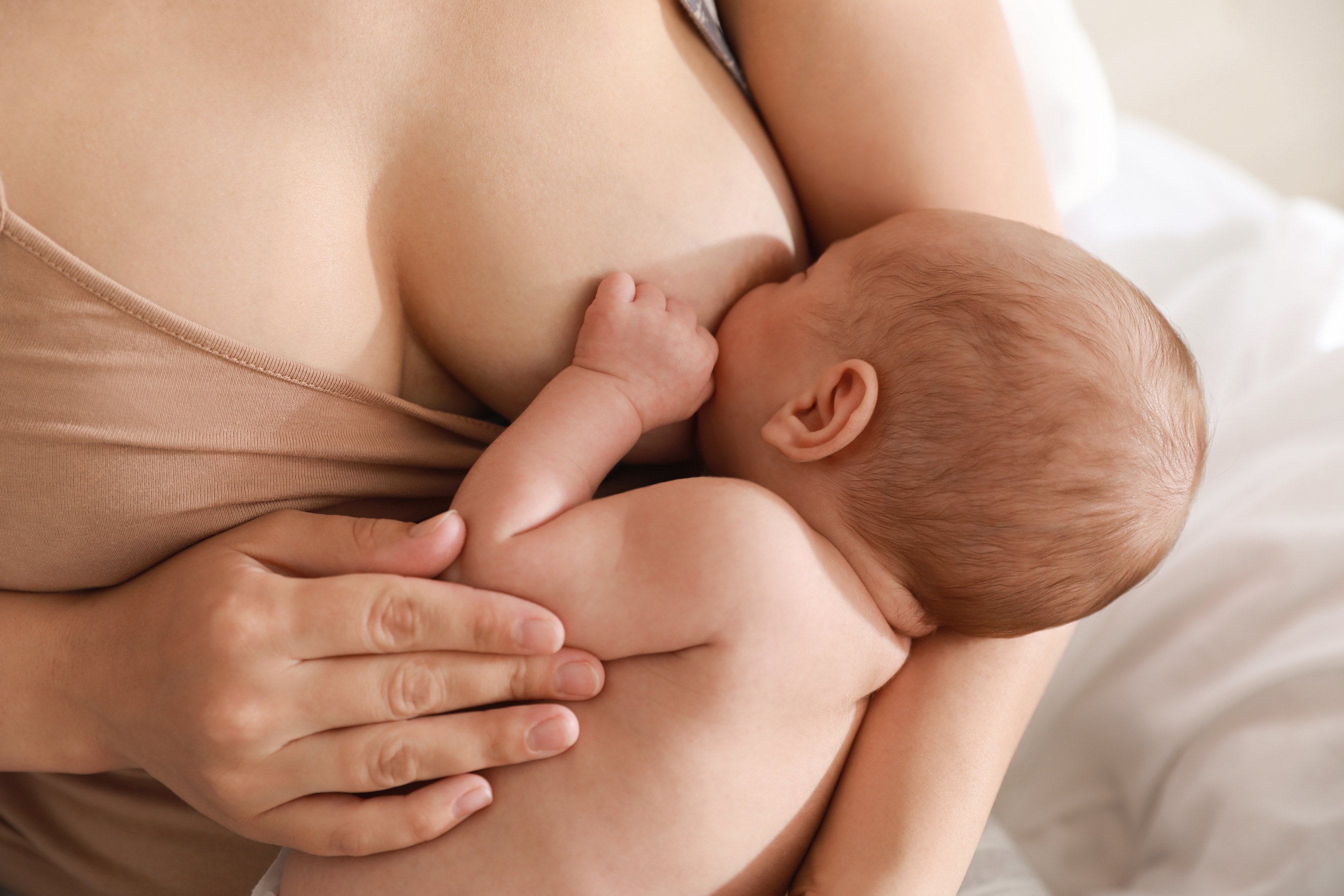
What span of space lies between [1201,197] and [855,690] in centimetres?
136

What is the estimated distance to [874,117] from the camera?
877mm

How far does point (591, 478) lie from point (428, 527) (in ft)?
0.51

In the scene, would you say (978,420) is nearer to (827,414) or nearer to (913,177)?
(827,414)

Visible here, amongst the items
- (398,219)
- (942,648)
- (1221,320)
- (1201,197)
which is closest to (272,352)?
(398,219)

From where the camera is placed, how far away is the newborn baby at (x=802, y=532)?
2.45 ft

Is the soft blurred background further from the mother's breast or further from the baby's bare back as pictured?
the baby's bare back

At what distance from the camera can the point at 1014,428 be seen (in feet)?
2.49

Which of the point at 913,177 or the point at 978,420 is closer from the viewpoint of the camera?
the point at 978,420

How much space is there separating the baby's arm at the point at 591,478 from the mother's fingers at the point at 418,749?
0.08m

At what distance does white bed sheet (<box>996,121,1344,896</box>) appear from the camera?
96 centimetres

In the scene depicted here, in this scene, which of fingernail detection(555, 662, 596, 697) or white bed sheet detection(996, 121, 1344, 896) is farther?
white bed sheet detection(996, 121, 1344, 896)

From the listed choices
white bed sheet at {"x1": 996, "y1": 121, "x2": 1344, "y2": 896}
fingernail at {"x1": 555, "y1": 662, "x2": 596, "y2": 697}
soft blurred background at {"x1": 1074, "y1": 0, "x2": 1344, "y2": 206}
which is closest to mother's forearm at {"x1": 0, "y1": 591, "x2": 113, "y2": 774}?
fingernail at {"x1": 555, "y1": 662, "x2": 596, "y2": 697}

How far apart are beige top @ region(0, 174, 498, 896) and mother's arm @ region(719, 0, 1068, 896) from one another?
458mm

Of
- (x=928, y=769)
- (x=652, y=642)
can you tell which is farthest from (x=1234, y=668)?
(x=652, y=642)
